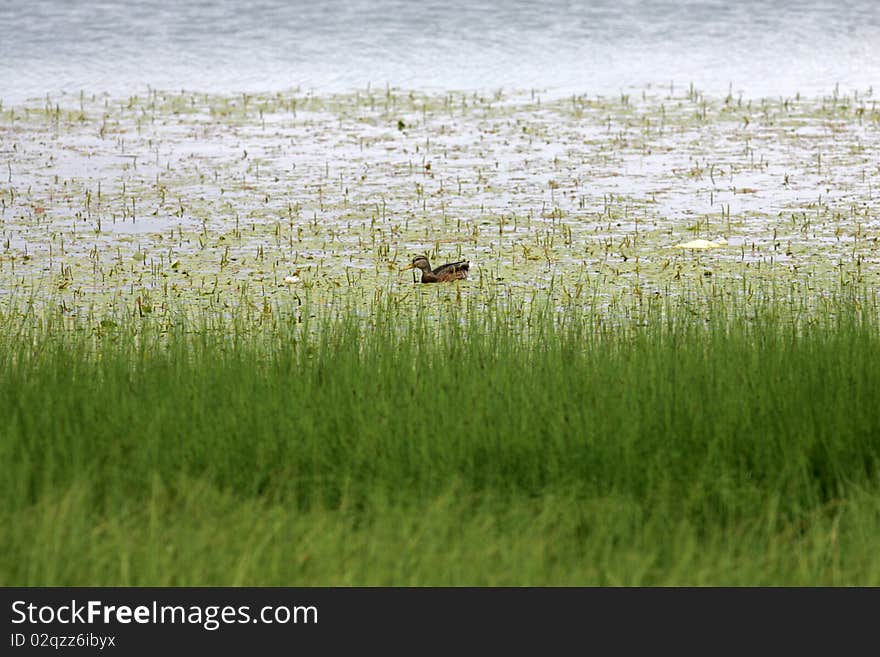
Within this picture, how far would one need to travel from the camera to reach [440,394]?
5.21m

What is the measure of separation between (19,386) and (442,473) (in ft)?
5.87

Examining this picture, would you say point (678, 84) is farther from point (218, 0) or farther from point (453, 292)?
point (218, 0)

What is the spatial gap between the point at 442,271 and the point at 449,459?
309cm

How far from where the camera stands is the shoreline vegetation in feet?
13.9

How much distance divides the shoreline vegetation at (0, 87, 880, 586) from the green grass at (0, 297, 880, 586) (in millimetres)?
16

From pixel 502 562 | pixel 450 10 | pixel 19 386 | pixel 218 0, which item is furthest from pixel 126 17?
pixel 502 562

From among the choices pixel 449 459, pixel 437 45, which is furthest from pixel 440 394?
pixel 437 45

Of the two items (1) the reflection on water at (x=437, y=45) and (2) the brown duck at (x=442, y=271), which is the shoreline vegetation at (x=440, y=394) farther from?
(1) the reflection on water at (x=437, y=45)

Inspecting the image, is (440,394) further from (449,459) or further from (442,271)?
(442,271)

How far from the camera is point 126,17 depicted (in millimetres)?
28312

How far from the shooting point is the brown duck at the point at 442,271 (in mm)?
7914

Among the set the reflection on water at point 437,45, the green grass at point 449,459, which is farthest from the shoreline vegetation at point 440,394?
the reflection on water at point 437,45

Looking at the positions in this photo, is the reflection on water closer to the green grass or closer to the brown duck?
the brown duck
